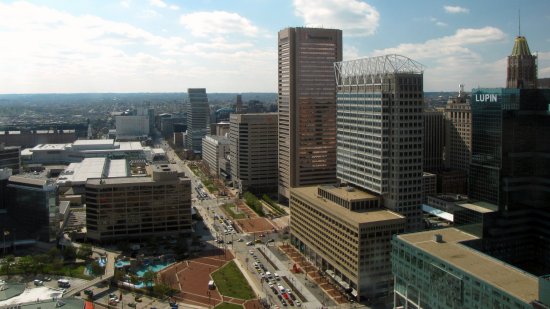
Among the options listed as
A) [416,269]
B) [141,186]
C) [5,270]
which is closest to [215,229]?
[141,186]

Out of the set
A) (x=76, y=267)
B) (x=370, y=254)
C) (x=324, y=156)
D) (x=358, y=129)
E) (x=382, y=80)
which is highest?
(x=382, y=80)

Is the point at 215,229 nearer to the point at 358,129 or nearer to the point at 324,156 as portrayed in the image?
the point at 324,156

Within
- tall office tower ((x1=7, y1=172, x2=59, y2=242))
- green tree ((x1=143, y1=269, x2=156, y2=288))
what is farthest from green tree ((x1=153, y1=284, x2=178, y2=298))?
tall office tower ((x1=7, y1=172, x2=59, y2=242))

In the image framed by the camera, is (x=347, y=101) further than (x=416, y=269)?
Yes

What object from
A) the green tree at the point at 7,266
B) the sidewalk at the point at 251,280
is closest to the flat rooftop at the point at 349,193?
the sidewalk at the point at 251,280

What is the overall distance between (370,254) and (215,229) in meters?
47.8

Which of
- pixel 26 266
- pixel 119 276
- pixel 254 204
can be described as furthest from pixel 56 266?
pixel 254 204

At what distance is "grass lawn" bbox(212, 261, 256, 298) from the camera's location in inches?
3105

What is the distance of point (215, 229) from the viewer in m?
115

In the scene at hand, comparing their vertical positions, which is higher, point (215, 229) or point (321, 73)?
point (321, 73)

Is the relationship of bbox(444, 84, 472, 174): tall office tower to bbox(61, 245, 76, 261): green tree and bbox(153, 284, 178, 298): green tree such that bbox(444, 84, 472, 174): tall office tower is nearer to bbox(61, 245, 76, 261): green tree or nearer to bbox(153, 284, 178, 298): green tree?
bbox(153, 284, 178, 298): green tree

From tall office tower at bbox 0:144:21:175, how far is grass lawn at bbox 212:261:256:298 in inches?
3476

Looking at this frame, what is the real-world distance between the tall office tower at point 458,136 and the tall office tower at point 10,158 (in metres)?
126

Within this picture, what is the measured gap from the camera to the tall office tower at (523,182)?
75312 mm
